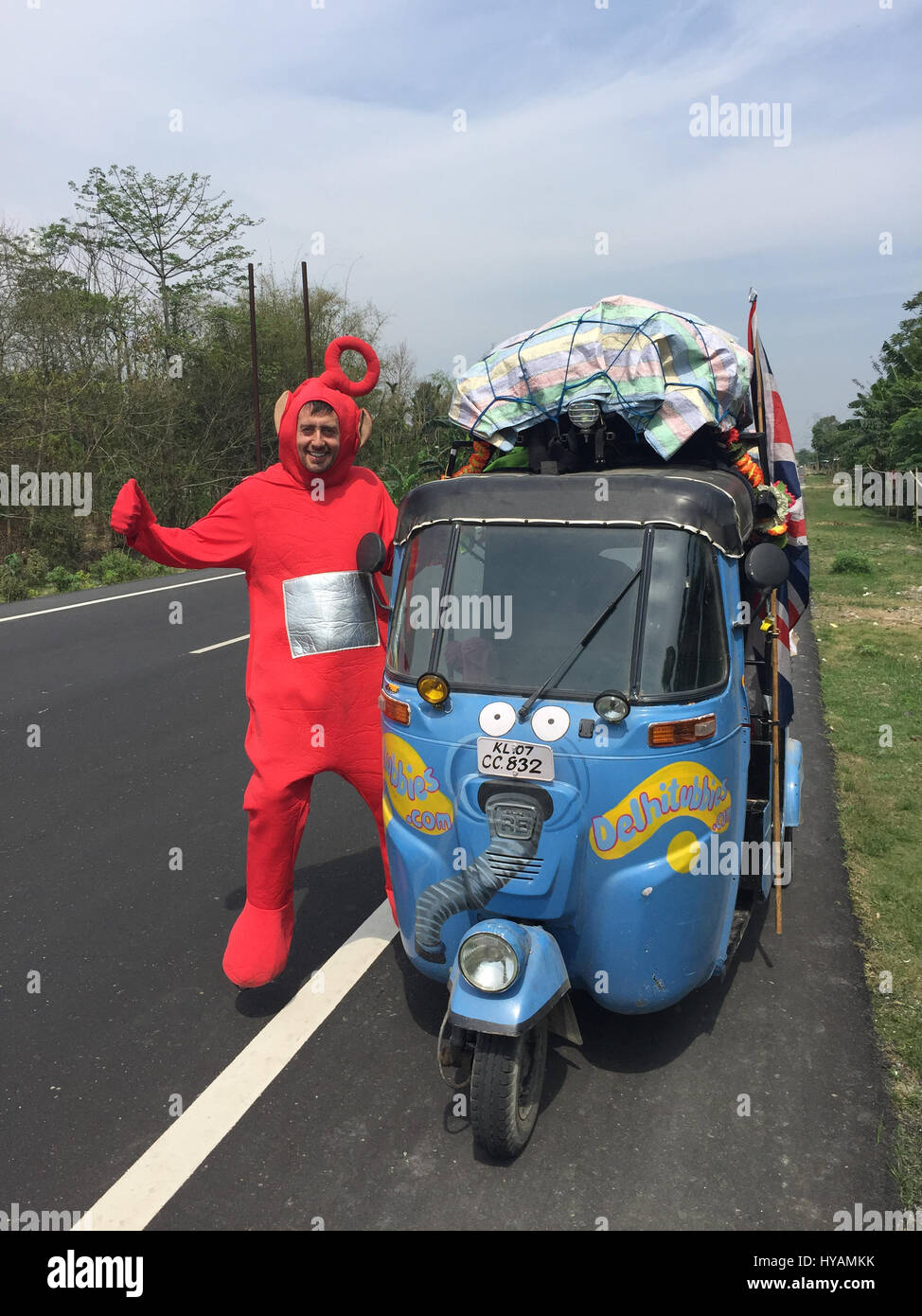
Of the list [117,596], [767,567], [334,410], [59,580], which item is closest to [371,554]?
[334,410]

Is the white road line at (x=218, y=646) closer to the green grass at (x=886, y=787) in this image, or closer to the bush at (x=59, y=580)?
the green grass at (x=886, y=787)

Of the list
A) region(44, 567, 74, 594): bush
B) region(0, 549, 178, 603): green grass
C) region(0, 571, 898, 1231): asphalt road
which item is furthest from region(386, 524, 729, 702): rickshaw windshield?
region(44, 567, 74, 594): bush

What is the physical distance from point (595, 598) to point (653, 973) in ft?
4.09

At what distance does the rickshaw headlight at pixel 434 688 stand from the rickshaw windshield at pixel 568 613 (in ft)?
0.22

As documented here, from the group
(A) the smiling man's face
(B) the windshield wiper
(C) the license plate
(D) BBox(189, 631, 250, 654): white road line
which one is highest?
(A) the smiling man's face

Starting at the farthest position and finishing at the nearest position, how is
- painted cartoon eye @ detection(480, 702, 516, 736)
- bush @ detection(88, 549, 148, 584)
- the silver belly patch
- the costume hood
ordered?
bush @ detection(88, 549, 148, 584) < the costume hood < the silver belly patch < painted cartoon eye @ detection(480, 702, 516, 736)

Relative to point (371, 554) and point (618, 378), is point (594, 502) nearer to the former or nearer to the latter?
point (618, 378)

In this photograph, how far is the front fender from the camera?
2932mm

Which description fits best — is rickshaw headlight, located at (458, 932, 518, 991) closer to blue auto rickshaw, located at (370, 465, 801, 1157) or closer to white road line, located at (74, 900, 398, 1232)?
blue auto rickshaw, located at (370, 465, 801, 1157)

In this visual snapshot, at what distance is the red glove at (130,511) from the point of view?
3.76 m

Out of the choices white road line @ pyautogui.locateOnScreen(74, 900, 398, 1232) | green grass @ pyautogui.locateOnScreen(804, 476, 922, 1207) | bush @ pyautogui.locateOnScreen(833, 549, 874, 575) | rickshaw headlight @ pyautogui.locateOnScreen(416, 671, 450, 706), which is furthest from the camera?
bush @ pyautogui.locateOnScreen(833, 549, 874, 575)

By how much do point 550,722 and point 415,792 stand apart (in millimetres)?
578

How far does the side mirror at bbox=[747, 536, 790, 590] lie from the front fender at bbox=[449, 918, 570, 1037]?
1426mm

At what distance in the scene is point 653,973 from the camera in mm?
3303
